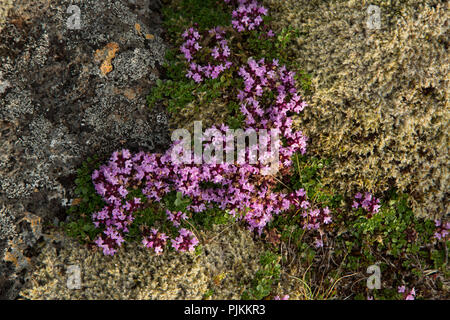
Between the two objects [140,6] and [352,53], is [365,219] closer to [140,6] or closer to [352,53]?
[352,53]

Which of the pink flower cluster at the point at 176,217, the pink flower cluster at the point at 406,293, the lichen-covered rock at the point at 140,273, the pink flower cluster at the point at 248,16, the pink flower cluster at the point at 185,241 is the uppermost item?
the pink flower cluster at the point at 248,16

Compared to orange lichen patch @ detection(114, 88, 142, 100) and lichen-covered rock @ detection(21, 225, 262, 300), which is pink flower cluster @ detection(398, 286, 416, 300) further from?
orange lichen patch @ detection(114, 88, 142, 100)

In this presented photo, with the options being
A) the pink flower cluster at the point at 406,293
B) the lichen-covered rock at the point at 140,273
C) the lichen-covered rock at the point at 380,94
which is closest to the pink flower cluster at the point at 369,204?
the lichen-covered rock at the point at 380,94

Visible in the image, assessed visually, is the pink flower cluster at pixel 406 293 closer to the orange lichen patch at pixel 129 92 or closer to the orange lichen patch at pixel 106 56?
the orange lichen patch at pixel 129 92

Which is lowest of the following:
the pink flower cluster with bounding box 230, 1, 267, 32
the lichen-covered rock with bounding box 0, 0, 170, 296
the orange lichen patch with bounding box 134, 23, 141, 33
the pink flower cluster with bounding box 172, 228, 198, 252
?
the pink flower cluster with bounding box 172, 228, 198, 252

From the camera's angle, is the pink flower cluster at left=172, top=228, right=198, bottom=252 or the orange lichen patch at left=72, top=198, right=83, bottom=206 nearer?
the pink flower cluster at left=172, top=228, right=198, bottom=252

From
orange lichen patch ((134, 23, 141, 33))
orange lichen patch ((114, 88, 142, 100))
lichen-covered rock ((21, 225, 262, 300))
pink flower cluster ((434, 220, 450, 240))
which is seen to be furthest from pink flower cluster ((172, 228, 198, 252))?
pink flower cluster ((434, 220, 450, 240))

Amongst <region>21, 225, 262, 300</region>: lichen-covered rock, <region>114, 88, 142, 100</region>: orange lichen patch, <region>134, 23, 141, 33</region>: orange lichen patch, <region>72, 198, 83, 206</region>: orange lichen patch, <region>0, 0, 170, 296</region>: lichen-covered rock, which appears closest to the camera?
<region>21, 225, 262, 300</region>: lichen-covered rock

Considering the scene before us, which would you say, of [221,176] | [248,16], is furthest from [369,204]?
[248,16]
